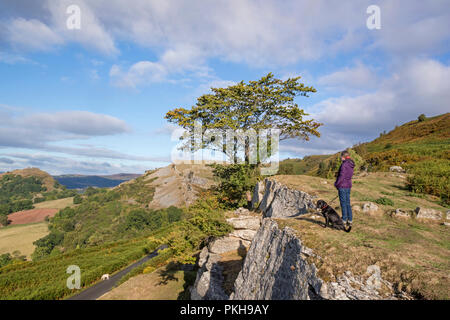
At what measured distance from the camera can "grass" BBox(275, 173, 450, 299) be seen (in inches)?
199

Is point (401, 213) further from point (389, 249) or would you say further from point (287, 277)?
point (287, 277)

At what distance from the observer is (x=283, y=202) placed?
15.7 metres

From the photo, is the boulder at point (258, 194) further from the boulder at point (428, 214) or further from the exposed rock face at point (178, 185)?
the exposed rock face at point (178, 185)

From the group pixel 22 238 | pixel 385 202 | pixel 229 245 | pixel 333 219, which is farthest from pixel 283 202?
pixel 22 238

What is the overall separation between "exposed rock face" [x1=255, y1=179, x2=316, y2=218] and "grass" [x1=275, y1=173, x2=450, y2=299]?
3230 mm

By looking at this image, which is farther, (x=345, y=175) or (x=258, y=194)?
(x=258, y=194)

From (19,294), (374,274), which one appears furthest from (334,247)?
(19,294)

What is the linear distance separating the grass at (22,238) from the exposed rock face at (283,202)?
10089 centimetres

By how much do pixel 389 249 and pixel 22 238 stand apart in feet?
430

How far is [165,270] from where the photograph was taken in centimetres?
2716
